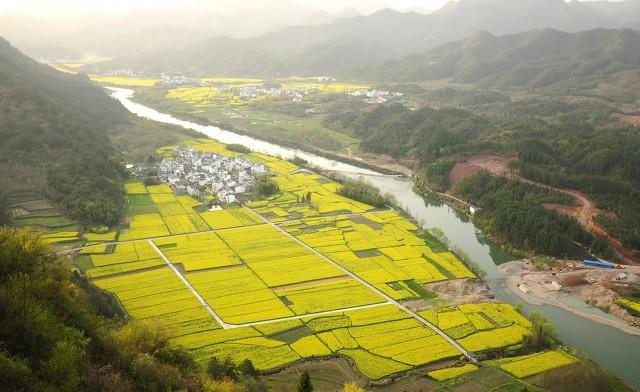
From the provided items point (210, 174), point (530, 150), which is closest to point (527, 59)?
point (530, 150)

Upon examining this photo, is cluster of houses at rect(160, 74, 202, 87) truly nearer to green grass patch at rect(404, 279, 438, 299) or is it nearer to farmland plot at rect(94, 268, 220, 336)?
farmland plot at rect(94, 268, 220, 336)

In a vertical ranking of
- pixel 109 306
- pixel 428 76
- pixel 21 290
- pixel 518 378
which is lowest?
pixel 518 378

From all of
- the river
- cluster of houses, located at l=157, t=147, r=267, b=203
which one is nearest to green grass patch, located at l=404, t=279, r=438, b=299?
the river

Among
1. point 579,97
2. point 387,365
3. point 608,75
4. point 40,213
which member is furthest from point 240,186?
point 608,75

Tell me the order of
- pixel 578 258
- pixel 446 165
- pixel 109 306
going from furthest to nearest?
1. pixel 446 165
2. pixel 578 258
3. pixel 109 306

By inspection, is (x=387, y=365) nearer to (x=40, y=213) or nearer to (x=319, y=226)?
(x=319, y=226)

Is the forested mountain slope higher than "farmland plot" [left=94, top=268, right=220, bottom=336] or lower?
higher
